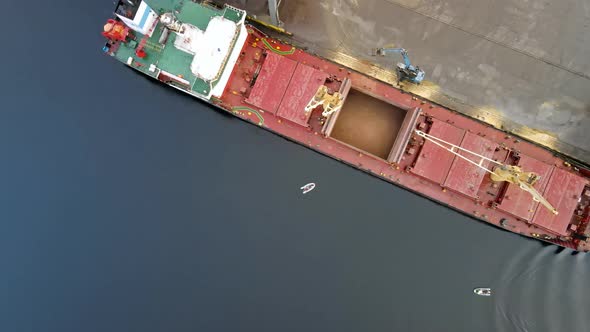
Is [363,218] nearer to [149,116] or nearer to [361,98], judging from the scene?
[361,98]

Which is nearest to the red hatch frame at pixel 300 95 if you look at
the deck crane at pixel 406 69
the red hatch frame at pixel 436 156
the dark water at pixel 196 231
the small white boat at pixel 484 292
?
the dark water at pixel 196 231

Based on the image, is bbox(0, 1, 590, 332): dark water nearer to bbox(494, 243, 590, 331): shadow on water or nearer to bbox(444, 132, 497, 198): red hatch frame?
bbox(494, 243, 590, 331): shadow on water

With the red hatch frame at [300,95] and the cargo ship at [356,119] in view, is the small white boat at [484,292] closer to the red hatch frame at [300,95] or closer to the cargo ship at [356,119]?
the cargo ship at [356,119]

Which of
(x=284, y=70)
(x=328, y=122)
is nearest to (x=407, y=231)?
(x=328, y=122)

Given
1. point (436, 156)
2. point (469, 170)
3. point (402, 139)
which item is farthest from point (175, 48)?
point (469, 170)

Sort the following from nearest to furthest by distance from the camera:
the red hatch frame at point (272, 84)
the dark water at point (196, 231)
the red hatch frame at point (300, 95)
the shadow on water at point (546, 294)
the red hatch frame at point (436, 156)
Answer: the red hatch frame at point (436, 156) < the red hatch frame at point (300, 95) < the red hatch frame at point (272, 84) < the shadow on water at point (546, 294) < the dark water at point (196, 231)

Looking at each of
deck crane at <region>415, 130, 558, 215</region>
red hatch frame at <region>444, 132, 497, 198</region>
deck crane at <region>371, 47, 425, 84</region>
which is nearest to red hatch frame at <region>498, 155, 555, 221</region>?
deck crane at <region>415, 130, 558, 215</region>
